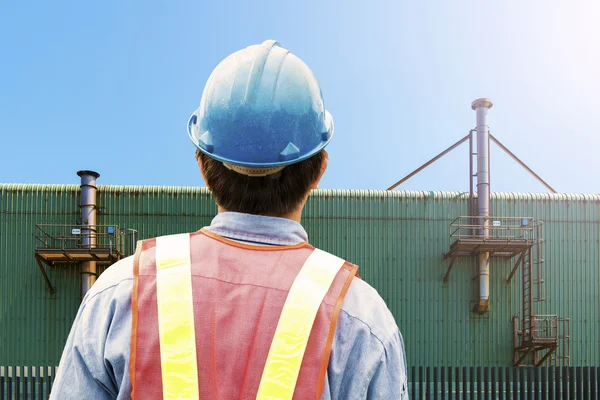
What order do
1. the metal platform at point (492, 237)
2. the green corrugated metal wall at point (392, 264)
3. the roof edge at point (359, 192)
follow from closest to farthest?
the metal platform at point (492, 237) < the green corrugated metal wall at point (392, 264) < the roof edge at point (359, 192)

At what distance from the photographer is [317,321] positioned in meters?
1.79

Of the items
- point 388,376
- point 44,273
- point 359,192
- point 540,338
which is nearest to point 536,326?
point 540,338

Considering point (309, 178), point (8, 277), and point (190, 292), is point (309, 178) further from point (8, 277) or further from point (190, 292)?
point (8, 277)

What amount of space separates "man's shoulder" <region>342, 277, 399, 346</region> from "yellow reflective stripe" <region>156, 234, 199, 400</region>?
42 centimetres

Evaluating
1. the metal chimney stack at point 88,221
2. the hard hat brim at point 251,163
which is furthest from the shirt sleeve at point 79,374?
the metal chimney stack at point 88,221

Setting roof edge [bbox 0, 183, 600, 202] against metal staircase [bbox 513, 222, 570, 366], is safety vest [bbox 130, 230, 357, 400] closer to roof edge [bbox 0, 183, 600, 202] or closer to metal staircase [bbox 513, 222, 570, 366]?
roof edge [bbox 0, 183, 600, 202]

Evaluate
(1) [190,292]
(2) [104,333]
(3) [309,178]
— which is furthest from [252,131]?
(2) [104,333]

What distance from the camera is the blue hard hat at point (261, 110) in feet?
6.58

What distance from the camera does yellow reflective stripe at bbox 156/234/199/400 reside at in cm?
172

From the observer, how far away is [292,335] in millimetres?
1765

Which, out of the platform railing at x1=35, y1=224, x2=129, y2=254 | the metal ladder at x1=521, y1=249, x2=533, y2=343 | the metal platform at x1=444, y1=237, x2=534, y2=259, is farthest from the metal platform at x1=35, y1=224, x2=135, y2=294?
the metal ladder at x1=521, y1=249, x2=533, y2=343

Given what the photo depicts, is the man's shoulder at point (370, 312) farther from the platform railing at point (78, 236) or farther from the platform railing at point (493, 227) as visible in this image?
the platform railing at point (493, 227)

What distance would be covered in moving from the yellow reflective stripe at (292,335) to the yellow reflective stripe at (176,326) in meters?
0.19

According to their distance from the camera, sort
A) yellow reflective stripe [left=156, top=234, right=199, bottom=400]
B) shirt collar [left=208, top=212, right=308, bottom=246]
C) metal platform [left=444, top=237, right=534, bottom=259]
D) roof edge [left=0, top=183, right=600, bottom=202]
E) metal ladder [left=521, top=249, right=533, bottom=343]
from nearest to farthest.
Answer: yellow reflective stripe [left=156, top=234, right=199, bottom=400], shirt collar [left=208, top=212, right=308, bottom=246], metal platform [left=444, top=237, right=534, bottom=259], metal ladder [left=521, top=249, right=533, bottom=343], roof edge [left=0, top=183, right=600, bottom=202]
